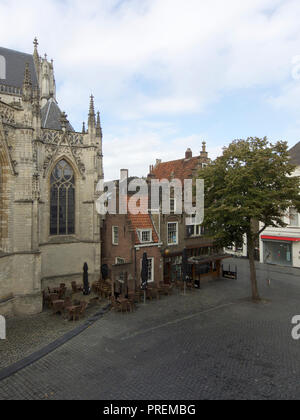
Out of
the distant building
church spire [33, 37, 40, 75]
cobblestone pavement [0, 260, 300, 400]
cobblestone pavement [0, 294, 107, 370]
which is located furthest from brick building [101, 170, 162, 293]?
church spire [33, 37, 40, 75]

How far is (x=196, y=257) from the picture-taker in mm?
23500

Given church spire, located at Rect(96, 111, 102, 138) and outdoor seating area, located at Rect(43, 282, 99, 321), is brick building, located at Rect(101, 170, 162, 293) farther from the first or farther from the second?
church spire, located at Rect(96, 111, 102, 138)

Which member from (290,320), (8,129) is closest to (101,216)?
(8,129)

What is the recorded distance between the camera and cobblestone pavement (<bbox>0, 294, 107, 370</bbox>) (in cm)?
1114

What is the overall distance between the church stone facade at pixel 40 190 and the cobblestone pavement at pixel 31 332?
1120 millimetres

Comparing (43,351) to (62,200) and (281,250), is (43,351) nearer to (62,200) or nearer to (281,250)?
(62,200)

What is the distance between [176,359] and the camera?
34.5 ft

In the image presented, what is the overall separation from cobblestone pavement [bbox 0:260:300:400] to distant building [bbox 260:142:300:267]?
555 inches

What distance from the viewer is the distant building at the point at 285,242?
95.2 ft

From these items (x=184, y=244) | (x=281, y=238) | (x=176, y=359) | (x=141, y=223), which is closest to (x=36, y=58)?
(x=141, y=223)

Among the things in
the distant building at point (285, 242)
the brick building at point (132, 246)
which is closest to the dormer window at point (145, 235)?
the brick building at point (132, 246)

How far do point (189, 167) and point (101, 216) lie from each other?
10.3m

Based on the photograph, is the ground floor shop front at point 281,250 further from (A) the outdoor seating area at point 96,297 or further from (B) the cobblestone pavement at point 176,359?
(A) the outdoor seating area at point 96,297
